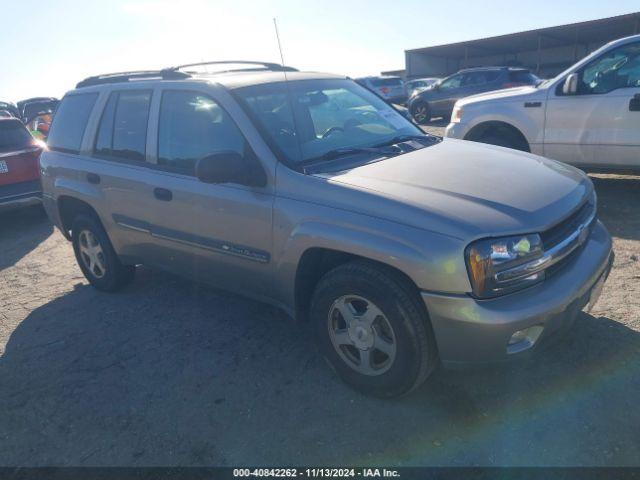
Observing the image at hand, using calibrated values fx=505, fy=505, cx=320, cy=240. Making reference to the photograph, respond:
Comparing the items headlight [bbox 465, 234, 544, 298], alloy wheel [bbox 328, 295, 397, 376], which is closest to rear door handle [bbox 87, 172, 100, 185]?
alloy wheel [bbox 328, 295, 397, 376]

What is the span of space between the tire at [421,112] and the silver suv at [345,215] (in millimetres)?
13017

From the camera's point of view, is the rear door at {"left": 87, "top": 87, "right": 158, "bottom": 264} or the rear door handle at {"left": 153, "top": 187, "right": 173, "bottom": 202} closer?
the rear door handle at {"left": 153, "top": 187, "right": 173, "bottom": 202}

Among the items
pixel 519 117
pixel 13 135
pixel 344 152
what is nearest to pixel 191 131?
pixel 344 152

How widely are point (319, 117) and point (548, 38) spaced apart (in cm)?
3228

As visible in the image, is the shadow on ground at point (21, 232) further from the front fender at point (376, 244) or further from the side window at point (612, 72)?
the side window at point (612, 72)

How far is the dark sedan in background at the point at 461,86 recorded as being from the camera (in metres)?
14.8

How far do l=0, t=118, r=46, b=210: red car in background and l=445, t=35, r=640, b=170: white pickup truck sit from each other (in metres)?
6.20

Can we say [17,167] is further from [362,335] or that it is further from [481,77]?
[481,77]

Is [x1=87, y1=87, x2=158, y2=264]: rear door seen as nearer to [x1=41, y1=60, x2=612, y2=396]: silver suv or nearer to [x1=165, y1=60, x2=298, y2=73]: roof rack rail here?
[x1=41, y1=60, x2=612, y2=396]: silver suv

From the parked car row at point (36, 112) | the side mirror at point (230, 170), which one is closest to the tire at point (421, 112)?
the parked car row at point (36, 112)

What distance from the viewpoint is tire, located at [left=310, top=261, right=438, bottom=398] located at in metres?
2.52

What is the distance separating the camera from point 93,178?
419cm

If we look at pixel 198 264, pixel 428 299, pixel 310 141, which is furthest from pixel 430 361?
pixel 198 264

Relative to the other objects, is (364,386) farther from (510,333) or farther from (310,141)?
(310,141)
